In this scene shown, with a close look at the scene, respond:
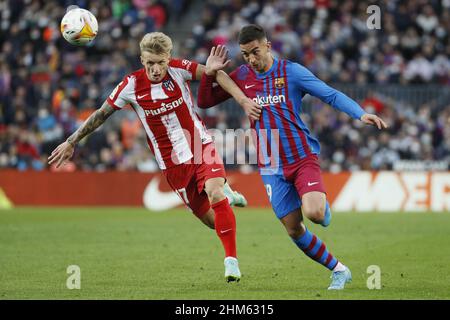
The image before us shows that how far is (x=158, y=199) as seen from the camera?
74.1 feet

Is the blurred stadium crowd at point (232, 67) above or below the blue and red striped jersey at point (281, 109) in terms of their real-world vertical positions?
above

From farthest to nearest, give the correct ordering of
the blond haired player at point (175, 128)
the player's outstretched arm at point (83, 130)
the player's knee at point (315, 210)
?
the player's outstretched arm at point (83, 130), the blond haired player at point (175, 128), the player's knee at point (315, 210)

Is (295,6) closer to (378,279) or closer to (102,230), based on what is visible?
(102,230)

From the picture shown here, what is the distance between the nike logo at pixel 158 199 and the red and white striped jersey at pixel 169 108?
1239cm

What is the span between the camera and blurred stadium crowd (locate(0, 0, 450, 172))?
2364cm

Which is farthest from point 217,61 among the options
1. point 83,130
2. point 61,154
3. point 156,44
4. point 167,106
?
point 61,154

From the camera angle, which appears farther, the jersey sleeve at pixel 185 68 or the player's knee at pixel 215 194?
the jersey sleeve at pixel 185 68

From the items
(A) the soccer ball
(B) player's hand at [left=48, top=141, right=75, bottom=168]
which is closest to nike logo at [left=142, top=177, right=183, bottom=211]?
(A) the soccer ball

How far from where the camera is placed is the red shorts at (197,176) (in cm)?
988

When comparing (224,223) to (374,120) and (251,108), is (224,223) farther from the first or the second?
(374,120)

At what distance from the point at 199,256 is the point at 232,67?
1199 centimetres

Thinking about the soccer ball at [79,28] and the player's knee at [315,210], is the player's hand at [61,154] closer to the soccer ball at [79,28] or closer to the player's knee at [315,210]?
the soccer ball at [79,28]

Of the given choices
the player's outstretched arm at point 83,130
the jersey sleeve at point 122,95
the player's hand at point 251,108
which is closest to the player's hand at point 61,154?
the player's outstretched arm at point 83,130
